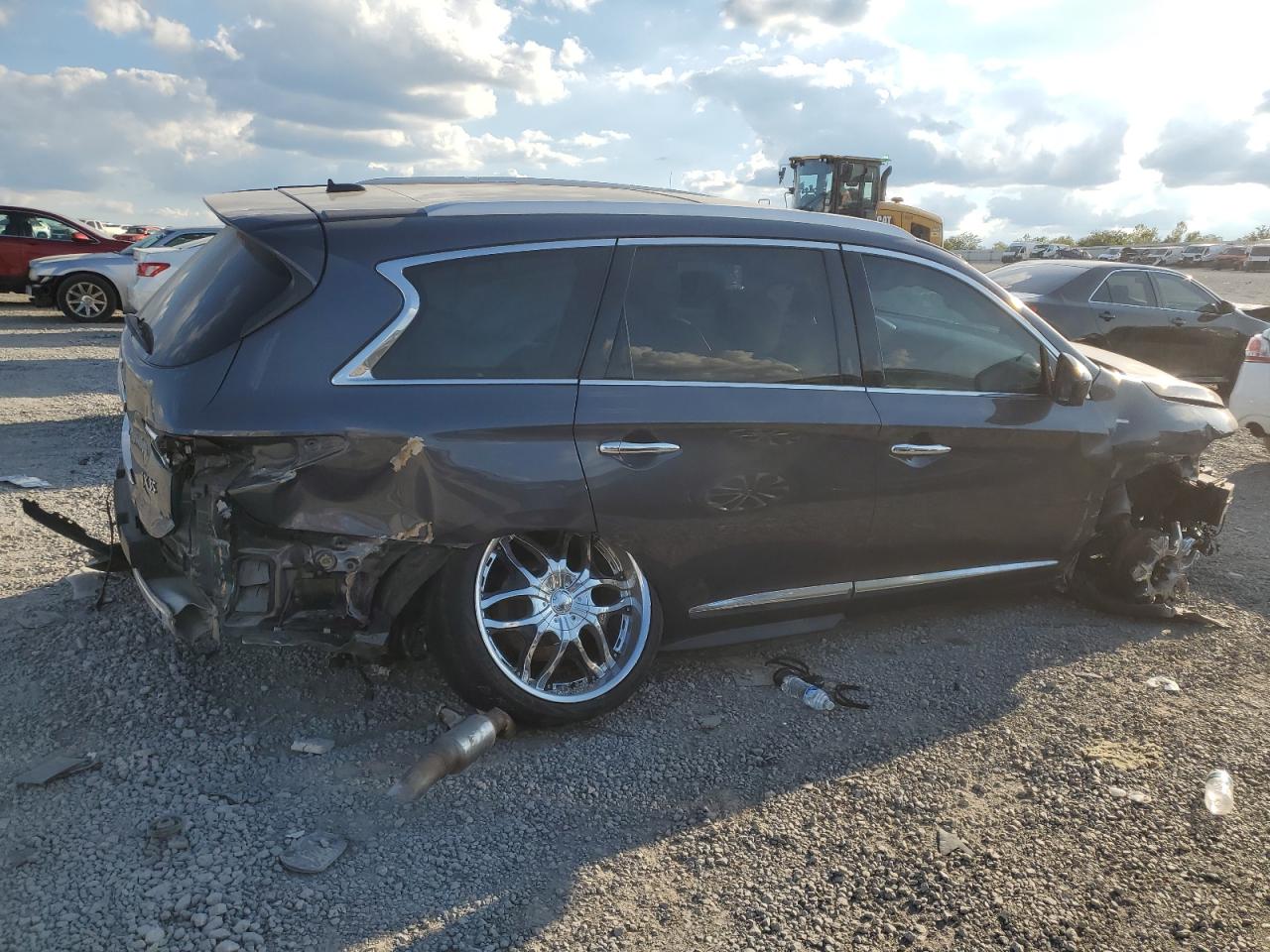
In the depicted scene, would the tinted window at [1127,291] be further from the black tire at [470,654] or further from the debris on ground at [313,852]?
the debris on ground at [313,852]

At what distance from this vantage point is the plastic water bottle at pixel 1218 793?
3.24 metres

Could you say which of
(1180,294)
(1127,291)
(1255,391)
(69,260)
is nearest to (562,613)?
(1255,391)

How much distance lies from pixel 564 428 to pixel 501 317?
1.42ft

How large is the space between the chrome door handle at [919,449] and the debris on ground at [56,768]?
3.06 meters

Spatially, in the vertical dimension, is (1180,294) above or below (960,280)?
below

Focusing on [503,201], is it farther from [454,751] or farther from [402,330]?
[454,751]

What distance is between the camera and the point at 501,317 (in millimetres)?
3357

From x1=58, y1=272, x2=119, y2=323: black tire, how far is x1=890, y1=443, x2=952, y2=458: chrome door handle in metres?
16.5

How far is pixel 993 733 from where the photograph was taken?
3.65 meters

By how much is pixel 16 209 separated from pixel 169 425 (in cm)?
1699

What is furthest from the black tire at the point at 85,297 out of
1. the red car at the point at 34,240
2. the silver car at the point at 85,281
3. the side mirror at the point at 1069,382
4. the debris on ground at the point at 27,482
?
the side mirror at the point at 1069,382

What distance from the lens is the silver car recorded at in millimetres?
16453

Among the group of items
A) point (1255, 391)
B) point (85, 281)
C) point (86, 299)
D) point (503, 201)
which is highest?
point (503, 201)

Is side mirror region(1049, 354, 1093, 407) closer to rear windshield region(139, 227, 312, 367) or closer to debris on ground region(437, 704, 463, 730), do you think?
debris on ground region(437, 704, 463, 730)
